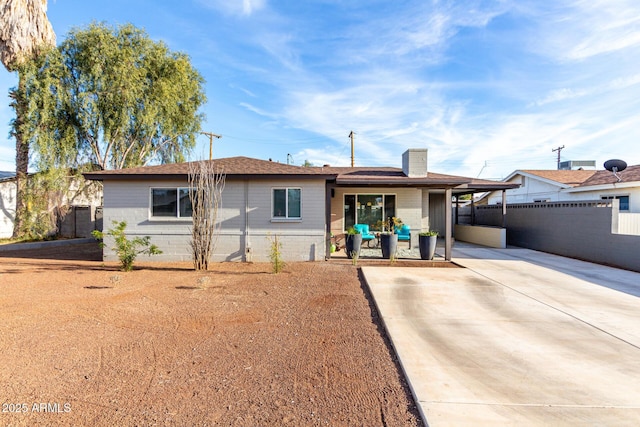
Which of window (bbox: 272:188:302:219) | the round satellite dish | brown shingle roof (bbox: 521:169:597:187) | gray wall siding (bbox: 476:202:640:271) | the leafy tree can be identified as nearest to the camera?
gray wall siding (bbox: 476:202:640:271)

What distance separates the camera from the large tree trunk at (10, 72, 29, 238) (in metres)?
13.7

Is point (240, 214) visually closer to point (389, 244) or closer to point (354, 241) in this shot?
point (354, 241)

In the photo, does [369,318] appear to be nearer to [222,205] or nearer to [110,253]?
[222,205]

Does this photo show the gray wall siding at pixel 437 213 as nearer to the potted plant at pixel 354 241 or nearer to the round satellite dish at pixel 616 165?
the round satellite dish at pixel 616 165

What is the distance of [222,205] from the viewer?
31.7ft

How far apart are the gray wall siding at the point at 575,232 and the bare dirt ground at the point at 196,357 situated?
8042mm

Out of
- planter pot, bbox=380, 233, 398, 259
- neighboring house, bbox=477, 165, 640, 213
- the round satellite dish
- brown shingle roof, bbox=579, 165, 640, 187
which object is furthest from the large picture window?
brown shingle roof, bbox=579, 165, 640, 187

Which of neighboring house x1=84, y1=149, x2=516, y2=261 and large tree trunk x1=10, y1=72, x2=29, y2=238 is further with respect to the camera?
large tree trunk x1=10, y1=72, x2=29, y2=238

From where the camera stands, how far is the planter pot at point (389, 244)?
9.62 m

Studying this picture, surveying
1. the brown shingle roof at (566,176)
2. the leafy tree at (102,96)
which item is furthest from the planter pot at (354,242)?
the brown shingle roof at (566,176)

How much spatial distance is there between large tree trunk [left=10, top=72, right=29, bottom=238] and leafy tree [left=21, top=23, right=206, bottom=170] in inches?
21.0

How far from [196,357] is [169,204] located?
24.8ft

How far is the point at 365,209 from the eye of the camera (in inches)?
495

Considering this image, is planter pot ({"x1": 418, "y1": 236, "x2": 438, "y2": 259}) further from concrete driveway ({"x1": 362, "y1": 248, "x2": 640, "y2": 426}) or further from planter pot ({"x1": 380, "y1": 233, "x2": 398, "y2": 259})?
concrete driveway ({"x1": 362, "y1": 248, "x2": 640, "y2": 426})
